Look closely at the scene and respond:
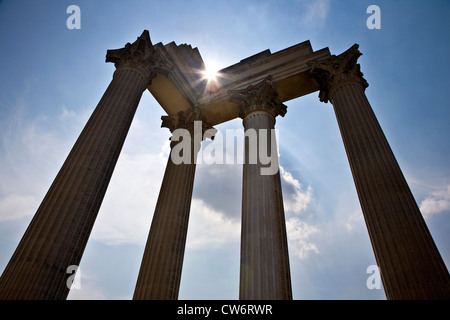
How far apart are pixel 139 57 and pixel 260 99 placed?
12.2 meters

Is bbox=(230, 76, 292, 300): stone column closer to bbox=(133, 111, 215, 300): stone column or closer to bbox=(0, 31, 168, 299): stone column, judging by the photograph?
bbox=(133, 111, 215, 300): stone column

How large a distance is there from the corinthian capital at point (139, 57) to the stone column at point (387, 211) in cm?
1744

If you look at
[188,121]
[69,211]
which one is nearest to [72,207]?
[69,211]

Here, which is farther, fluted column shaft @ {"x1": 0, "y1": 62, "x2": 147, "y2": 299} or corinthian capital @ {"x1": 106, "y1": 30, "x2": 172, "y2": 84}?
corinthian capital @ {"x1": 106, "y1": 30, "x2": 172, "y2": 84}

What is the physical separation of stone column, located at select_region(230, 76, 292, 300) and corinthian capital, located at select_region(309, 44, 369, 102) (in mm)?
4755

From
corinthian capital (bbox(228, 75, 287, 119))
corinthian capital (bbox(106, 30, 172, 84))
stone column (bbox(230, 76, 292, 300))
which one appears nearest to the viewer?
stone column (bbox(230, 76, 292, 300))

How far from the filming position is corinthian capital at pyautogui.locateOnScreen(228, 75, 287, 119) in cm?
2731

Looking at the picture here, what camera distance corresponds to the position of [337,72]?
2598cm

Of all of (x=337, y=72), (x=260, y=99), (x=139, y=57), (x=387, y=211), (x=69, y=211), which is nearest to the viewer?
(x=69, y=211)

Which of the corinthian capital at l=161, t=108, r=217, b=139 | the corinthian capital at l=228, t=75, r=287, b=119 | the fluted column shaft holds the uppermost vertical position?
the corinthian capital at l=161, t=108, r=217, b=139

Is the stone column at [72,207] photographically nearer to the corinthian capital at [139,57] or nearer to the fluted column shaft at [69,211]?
the fluted column shaft at [69,211]

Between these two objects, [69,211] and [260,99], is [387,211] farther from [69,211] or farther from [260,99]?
[69,211]

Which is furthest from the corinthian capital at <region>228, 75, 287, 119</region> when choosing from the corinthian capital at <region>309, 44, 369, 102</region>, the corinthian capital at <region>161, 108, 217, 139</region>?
the corinthian capital at <region>161, 108, 217, 139</region>
